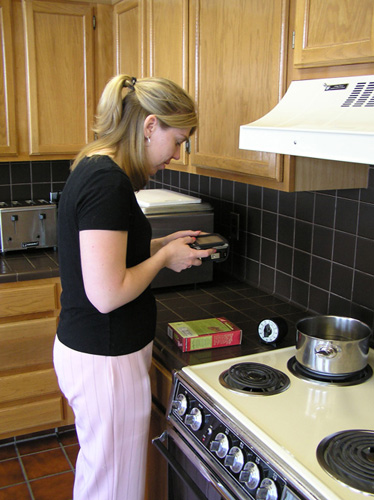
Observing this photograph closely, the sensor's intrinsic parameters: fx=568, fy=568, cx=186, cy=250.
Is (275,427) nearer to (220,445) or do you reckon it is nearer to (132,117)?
(220,445)

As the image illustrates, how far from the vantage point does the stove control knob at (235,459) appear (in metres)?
1.22

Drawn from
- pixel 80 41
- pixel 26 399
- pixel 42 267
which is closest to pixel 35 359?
pixel 26 399

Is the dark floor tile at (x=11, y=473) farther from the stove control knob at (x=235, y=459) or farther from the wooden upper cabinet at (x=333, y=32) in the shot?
the wooden upper cabinet at (x=333, y=32)

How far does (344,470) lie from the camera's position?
3.56 feet

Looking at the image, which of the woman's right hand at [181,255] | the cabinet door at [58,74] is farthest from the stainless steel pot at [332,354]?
the cabinet door at [58,74]

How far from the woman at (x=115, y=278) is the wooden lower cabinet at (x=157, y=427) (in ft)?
0.47

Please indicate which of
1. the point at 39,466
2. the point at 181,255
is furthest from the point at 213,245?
the point at 39,466

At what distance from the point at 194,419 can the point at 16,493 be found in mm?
1312

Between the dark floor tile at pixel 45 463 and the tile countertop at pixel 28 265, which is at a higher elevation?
the tile countertop at pixel 28 265

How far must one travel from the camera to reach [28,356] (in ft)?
8.47

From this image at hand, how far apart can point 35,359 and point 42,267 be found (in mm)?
424

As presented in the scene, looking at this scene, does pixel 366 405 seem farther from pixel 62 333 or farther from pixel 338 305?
pixel 62 333

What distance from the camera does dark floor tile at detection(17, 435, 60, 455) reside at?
2.67 metres

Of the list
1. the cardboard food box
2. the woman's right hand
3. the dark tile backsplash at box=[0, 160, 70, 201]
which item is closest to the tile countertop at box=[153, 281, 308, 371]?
the cardboard food box
